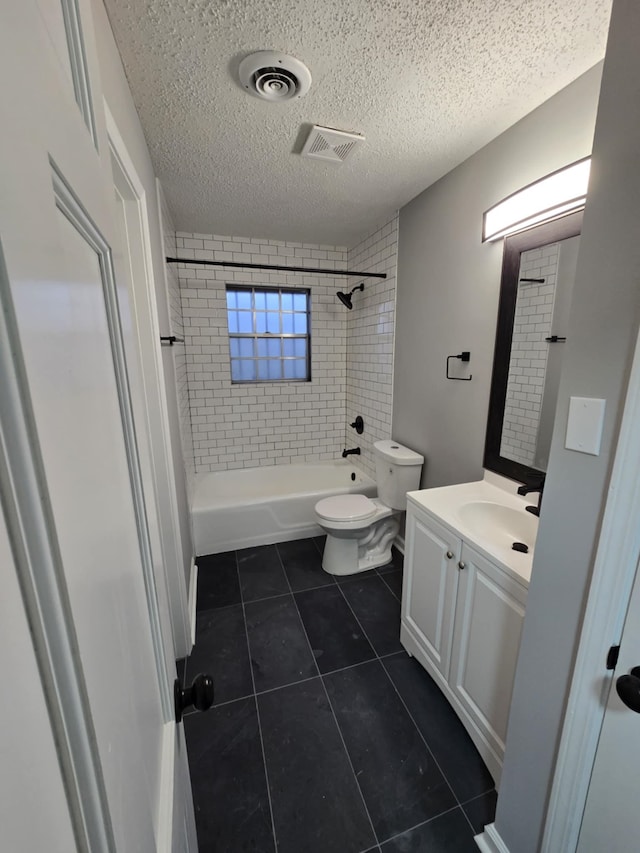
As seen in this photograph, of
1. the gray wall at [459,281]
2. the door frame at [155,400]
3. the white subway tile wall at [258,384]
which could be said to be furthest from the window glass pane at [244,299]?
the door frame at [155,400]

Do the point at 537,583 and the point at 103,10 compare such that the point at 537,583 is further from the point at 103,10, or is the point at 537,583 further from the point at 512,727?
the point at 103,10

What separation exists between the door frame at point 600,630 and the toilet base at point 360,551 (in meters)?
1.62

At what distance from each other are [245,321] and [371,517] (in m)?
2.12

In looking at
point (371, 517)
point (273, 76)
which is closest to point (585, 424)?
point (273, 76)

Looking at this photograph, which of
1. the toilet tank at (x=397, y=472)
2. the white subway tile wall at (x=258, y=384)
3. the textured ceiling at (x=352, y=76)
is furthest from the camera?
the white subway tile wall at (x=258, y=384)

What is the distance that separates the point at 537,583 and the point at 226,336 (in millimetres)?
2983

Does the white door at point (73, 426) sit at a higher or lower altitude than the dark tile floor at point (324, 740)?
higher

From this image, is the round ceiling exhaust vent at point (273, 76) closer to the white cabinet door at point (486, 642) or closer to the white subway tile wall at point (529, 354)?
the white subway tile wall at point (529, 354)

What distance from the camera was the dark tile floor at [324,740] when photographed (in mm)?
1160

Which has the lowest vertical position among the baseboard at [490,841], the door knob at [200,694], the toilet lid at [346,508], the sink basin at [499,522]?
the baseboard at [490,841]

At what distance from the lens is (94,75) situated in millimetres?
492

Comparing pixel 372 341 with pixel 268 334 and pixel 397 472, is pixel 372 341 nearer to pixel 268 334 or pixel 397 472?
pixel 268 334

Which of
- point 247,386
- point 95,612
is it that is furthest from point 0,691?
point 247,386

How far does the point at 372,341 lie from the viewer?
9.70ft
